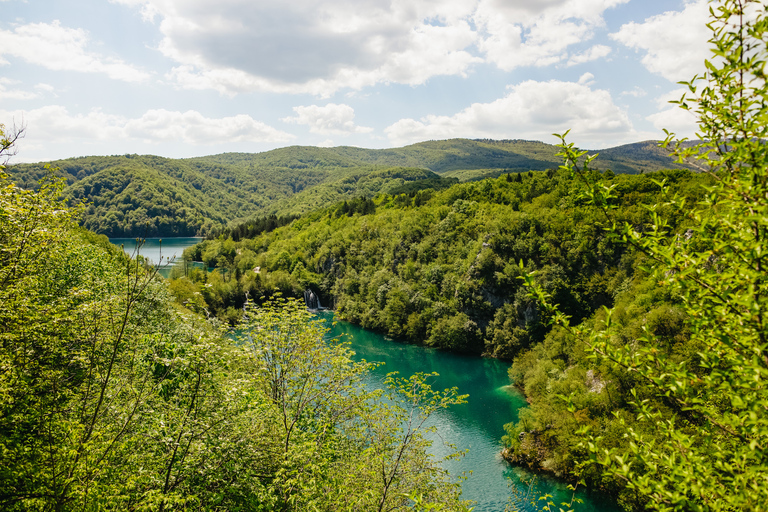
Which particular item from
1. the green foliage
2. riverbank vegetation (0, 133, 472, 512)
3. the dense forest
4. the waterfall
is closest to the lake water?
the dense forest

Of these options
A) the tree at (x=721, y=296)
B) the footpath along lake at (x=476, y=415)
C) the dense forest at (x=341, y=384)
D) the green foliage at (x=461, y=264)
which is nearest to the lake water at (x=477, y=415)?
the footpath along lake at (x=476, y=415)

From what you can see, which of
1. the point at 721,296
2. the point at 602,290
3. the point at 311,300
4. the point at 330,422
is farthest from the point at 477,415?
the point at 311,300

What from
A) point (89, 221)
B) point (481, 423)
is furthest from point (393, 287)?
point (89, 221)

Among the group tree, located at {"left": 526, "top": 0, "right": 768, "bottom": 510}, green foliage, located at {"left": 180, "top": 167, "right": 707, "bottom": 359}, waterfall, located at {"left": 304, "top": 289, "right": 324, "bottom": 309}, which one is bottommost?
waterfall, located at {"left": 304, "top": 289, "right": 324, "bottom": 309}

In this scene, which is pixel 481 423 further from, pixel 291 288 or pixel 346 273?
pixel 291 288

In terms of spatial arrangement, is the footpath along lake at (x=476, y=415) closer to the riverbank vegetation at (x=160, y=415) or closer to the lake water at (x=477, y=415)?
the lake water at (x=477, y=415)

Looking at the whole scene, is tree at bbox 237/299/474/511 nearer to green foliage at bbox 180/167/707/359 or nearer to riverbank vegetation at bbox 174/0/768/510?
riverbank vegetation at bbox 174/0/768/510
